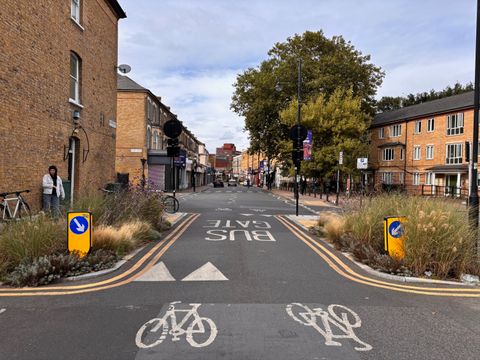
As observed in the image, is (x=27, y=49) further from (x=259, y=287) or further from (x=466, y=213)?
(x=466, y=213)

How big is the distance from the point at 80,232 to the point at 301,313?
417cm

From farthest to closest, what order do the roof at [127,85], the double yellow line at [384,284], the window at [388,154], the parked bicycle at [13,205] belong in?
the window at [388,154] < the roof at [127,85] < the parked bicycle at [13,205] < the double yellow line at [384,284]

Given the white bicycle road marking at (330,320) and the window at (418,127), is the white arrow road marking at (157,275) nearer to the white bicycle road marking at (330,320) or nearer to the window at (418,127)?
the white bicycle road marking at (330,320)

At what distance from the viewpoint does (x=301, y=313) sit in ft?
17.0

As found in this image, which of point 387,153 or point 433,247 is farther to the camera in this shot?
point 387,153

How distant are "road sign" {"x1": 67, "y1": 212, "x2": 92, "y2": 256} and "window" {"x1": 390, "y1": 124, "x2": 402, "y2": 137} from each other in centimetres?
4572

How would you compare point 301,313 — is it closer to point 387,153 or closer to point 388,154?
point 388,154

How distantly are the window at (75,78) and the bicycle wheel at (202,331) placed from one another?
1356cm

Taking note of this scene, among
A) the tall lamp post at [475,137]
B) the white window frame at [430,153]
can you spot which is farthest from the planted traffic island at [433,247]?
the white window frame at [430,153]

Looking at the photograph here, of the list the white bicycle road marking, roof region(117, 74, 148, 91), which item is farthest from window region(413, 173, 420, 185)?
the white bicycle road marking

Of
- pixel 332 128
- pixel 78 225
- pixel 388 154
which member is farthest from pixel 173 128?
pixel 388 154

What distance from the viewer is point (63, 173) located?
50.5 feet

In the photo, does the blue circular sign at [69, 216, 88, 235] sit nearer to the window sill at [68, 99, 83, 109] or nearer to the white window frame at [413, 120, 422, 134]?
the window sill at [68, 99, 83, 109]

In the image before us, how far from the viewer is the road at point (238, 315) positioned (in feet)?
Result: 13.4
